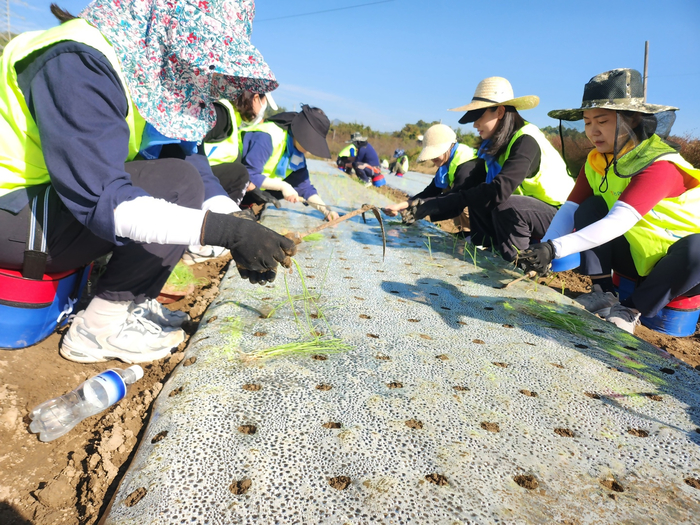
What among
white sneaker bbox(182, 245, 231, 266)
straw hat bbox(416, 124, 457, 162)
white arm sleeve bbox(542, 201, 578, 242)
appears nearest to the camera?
white arm sleeve bbox(542, 201, 578, 242)

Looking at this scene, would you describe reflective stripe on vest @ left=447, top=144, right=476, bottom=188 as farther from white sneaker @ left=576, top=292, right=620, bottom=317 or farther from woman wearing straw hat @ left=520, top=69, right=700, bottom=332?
white sneaker @ left=576, top=292, right=620, bottom=317

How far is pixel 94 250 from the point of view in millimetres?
1426

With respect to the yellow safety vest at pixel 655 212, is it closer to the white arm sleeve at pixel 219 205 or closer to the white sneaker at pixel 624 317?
the white sneaker at pixel 624 317

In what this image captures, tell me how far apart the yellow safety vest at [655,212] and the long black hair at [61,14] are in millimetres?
2038

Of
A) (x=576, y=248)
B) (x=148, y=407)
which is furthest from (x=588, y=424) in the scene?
(x=148, y=407)

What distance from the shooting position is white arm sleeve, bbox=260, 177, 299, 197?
3.49 metres

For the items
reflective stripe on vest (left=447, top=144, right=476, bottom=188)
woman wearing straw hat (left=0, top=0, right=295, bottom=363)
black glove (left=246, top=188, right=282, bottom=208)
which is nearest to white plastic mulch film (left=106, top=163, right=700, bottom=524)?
woman wearing straw hat (left=0, top=0, right=295, bottom=363)

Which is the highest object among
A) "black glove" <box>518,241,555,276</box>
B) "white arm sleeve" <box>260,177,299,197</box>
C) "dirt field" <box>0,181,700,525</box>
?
"black glove" <box>518,241,555,276</box>

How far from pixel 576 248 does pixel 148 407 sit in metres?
1.67

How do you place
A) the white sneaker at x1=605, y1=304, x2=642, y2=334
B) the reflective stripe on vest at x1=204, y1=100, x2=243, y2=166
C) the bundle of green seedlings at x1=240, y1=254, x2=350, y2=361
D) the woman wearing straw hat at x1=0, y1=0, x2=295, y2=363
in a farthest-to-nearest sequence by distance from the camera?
1. the reflective stripe on vest at x1=204, y1=100, x2=243, y2=166
2. the white sneaker at x1=605, y1=304, x2=642, y2=334
3. the bundle of green seedlings at x1=240, y1=254, x2=350, y2=361
4. the woman wearing straw hat at x1=0, y1=0, x2=295, y2=363

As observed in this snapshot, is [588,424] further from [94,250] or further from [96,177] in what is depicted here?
[94,250]

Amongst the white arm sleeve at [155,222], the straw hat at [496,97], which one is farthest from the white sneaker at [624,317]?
the white arm sleeve at [155,222]

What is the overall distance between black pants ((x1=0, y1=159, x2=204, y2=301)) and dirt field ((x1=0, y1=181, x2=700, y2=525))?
0.93ft

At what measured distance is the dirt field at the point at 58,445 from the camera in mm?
937
